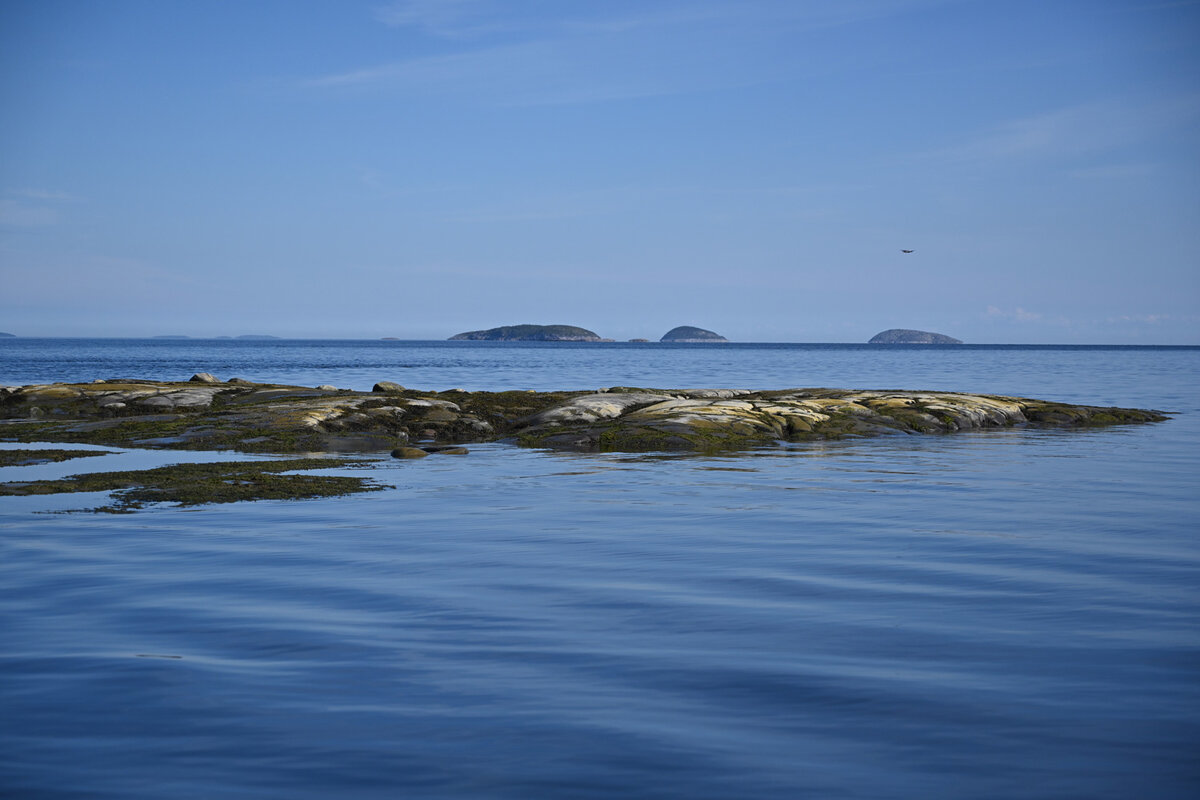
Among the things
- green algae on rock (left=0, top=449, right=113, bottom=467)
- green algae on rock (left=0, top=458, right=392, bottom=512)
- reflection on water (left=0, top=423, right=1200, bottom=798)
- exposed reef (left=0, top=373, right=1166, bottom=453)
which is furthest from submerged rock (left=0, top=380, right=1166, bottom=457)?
reflection on water (left=0, top=423, right=1200, bottom=798)

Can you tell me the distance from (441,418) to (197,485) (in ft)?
38.5

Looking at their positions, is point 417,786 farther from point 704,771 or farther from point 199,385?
point 199,385

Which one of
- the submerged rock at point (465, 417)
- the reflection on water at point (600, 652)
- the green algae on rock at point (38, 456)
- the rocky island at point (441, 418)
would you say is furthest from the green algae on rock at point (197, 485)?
the submerged rock at point (465, 417)

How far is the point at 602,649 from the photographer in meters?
8.34

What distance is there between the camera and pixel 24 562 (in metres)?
11.4

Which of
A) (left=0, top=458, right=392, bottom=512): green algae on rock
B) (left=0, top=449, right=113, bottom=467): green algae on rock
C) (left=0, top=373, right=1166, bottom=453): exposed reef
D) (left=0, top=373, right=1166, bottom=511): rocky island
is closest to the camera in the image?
(left=0, top=458, right=392, bottom=512): green algae on rock

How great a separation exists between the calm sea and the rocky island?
21.8ft

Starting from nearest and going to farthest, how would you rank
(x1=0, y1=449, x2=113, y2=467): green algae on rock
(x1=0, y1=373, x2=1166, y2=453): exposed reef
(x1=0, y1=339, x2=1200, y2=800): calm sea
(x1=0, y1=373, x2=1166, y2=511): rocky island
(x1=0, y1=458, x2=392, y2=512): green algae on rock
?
1. (x1=0, y1=339, x2=1200, y2=800): calm sea
2. (x1=0, y1=458, x2=392, y2=512): green algae on rock
3. (x1=0, y1=449, x2=113, y2=467): green algae on rock
4. (x1=0, y1=373, x2=1166, y2=511): rocky island
5. (x1=0, y1=373, x2=1166, y2=453): exposed reef

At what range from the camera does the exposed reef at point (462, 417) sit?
2555cm

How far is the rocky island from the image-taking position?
82.2ft

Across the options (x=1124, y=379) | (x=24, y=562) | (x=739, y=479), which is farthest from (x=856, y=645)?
(x=1124, y=379)

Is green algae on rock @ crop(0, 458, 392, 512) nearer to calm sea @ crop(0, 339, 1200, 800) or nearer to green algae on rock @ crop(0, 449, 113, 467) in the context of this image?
calm sea @ crop(0, 339, 1200, 800)

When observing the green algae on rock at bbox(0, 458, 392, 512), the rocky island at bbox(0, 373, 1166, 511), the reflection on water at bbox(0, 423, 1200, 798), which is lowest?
the reflection on water at bbox(0, 423, 1200, 798)

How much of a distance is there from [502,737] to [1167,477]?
18.4m
